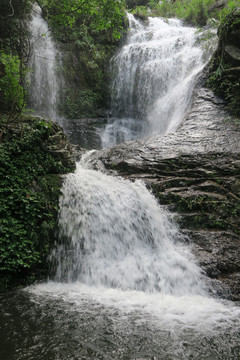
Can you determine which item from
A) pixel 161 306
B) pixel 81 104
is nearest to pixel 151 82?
pixel 81 104

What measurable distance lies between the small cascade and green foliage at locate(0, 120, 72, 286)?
1.25 ft

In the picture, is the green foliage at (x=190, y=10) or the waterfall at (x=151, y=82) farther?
the green foliage at (x=190, y=10)

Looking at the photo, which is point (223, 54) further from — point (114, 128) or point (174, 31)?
point (174, 31)

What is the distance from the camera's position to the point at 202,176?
6090mm

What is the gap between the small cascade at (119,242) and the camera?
440 cm

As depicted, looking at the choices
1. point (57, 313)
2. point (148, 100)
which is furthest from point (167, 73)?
point (57, 313)

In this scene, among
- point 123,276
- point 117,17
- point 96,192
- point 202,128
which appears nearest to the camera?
point 123,276

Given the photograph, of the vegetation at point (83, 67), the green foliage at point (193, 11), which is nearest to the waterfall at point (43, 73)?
the vegetation at point (83, 67)

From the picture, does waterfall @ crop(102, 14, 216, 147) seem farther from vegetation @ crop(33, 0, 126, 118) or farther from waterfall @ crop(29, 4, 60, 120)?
waterfall @ crop(29, 4, 60, 120)

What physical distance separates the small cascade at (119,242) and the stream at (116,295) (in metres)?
0.02

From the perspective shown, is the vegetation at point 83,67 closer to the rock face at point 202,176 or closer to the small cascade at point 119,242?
the rock face at point 202,176

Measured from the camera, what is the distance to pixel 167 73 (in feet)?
40.5

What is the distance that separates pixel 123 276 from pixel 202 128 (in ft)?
18.2

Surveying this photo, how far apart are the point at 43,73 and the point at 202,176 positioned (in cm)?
1111
